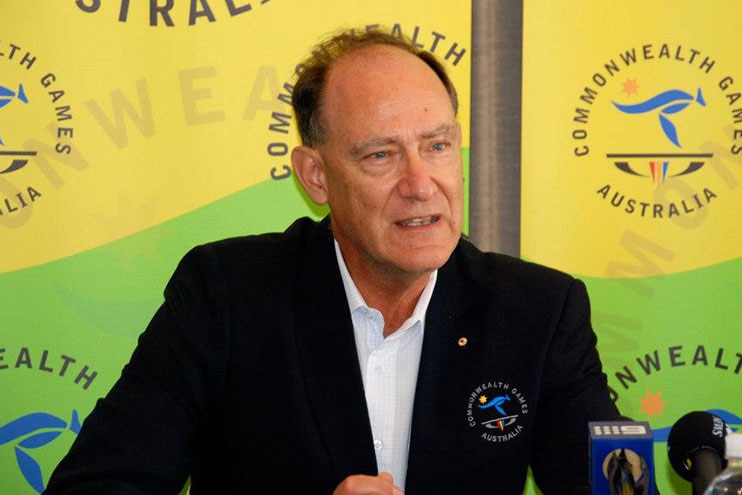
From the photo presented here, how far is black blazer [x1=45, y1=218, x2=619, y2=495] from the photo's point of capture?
6.86 feet

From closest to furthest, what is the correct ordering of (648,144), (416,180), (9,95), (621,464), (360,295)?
(621,464) < (416,180) < (360,295) < (9,95) < (648,144)

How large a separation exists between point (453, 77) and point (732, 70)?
→ 2.68ft

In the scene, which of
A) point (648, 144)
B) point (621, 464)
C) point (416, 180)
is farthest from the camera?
point (648, 144)

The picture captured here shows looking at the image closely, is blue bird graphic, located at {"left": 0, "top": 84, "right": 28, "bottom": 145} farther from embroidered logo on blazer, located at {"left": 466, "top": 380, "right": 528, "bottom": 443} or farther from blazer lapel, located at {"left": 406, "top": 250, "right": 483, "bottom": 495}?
embroidered logo on blazer, located at {"left": 466, "top": 380, "right": 528, "bottom": 443}

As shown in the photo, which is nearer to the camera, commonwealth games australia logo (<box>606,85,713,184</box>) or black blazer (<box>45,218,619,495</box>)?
black blazer (<box>45,218,619,495</box>)

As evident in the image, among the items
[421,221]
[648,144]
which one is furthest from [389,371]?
[648,144]

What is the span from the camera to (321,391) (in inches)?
84.8

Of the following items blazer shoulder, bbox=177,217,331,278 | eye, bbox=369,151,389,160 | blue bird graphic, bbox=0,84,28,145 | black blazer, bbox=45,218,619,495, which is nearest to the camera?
black blazer, bbox=45,218,619,495

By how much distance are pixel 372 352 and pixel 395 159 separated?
1.29ft

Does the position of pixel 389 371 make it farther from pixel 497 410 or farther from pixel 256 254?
pixel 256 254

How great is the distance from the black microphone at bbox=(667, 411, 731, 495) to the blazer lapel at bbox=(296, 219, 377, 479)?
2.11ft

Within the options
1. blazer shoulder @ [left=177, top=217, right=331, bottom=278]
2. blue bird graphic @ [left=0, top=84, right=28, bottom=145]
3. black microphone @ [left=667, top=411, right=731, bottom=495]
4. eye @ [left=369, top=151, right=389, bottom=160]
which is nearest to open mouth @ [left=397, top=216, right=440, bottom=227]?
eye @ [left=369, top=151, right=389, bottom=160]

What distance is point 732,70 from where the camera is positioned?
125 inches

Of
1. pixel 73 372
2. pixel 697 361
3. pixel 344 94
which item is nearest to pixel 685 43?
pixel 697 361
